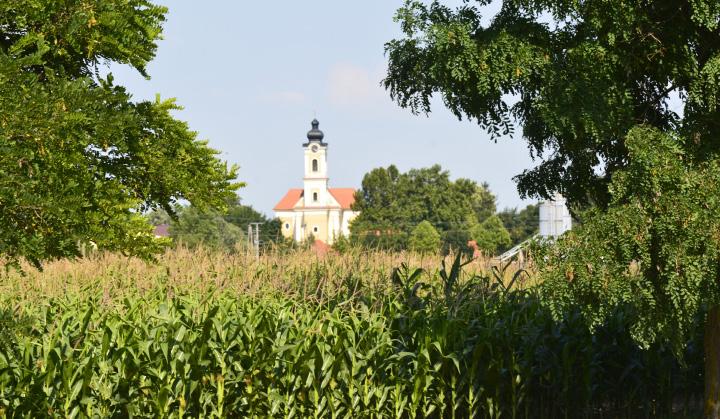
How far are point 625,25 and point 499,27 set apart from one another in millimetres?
1354

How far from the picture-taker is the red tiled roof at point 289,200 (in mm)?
162250

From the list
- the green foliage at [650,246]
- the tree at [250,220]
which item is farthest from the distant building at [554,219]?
the tree at [250,220]

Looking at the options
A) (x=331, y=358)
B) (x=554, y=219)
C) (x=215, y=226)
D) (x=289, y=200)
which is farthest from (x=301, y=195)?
(x=331, y=358)

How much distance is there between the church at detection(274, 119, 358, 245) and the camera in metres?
151

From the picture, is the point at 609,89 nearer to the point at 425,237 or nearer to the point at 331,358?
the point at 331,358

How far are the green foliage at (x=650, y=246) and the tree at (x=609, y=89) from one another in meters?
0.02

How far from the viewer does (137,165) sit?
1188 cm

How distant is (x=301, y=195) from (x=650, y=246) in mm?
156137

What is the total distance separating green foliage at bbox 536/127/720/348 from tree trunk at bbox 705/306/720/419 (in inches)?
54.3

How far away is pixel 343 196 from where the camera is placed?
16275 cm

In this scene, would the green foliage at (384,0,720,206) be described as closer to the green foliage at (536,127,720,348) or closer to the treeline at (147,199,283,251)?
the green foliage at (536,127,720,348)

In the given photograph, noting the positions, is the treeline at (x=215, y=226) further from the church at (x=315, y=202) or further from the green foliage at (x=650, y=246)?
the green foliage at (x=650, y=246)

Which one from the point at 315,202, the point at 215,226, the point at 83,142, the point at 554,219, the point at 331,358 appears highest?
the point at 315,202

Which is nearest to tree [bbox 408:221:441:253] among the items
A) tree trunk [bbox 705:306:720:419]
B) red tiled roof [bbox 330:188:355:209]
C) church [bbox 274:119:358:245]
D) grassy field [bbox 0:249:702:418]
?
church [bbox 274:119:358:245]
